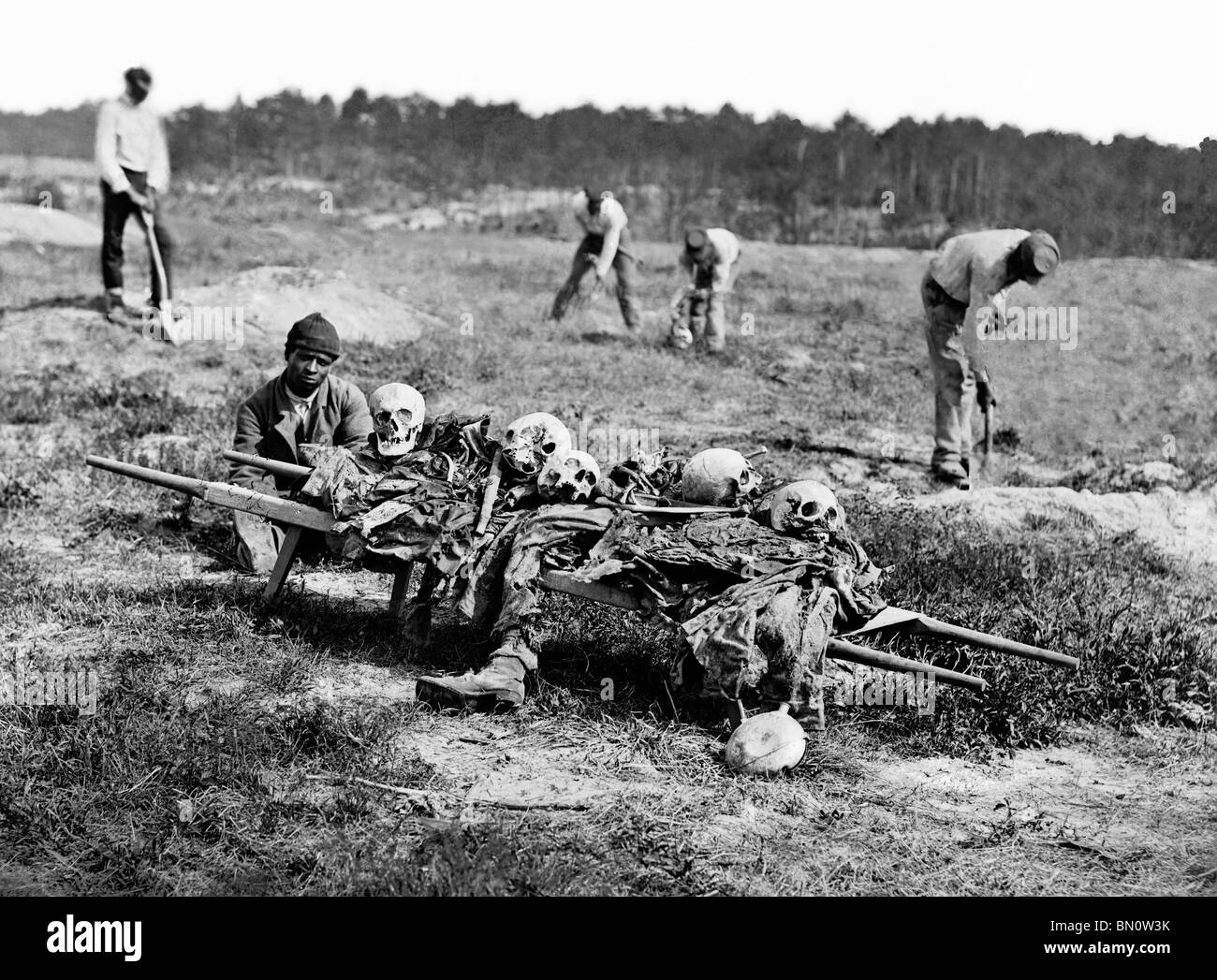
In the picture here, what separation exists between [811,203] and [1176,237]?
29.7 ft

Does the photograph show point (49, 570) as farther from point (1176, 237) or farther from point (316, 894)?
point (1176, 237)

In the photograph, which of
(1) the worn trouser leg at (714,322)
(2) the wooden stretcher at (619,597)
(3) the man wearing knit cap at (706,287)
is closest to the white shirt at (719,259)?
(3) the man wearing knit cap at (706,287)

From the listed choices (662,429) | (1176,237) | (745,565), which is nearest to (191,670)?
(745,565)

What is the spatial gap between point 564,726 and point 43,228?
2063 centimetres

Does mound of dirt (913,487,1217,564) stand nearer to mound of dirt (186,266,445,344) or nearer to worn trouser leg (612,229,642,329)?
worn trouser leg (612,229,642,329)

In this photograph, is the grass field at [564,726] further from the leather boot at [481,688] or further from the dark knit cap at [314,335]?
the dark knit cap at [314,335]

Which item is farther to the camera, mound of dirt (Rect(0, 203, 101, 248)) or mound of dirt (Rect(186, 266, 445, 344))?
mound of dirt (Rect(0, 203, 101, 248))

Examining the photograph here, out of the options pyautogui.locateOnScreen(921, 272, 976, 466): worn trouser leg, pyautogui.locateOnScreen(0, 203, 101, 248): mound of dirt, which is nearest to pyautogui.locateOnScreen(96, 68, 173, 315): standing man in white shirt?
pyautogui.locateOnScreen(921, 272, 976, 466): worn trouser leg

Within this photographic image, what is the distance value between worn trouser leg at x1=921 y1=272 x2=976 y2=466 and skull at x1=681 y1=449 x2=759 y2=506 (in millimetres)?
4417

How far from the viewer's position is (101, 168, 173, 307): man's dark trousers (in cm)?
1280

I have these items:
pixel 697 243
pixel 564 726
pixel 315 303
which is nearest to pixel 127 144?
pixel 315 303

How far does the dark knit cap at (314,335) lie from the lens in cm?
726

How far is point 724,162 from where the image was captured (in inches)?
1309

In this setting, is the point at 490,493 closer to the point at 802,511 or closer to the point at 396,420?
the point at 396,420
